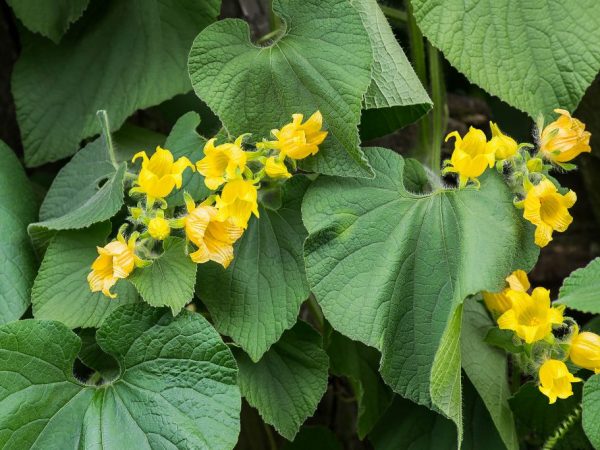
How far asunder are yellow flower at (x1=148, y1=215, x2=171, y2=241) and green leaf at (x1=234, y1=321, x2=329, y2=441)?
229mm

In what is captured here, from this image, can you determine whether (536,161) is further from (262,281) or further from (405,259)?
(262,281)

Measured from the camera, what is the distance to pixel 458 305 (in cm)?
90

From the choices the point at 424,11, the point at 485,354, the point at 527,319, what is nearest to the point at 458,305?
the point at 527,319

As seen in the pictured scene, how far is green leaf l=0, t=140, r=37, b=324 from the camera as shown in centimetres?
112

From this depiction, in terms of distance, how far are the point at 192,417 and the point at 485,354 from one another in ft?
1.40

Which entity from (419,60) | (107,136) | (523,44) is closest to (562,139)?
(523,44)

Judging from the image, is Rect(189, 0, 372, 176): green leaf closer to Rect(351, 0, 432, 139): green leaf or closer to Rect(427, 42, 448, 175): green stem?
Rect(351, 0, 432, 139): green leaf

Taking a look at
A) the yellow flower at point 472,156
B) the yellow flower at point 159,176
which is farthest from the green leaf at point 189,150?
the yellow flower at point 472,156

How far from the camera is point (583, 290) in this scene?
0.98 meters

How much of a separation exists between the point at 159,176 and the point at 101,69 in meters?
0.42

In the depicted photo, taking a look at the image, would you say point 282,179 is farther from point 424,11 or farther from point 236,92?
point 424,11

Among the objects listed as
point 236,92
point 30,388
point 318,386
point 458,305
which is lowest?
point 318,386

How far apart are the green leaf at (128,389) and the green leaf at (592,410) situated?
1.36 ft

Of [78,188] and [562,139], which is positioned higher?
[562,139]
